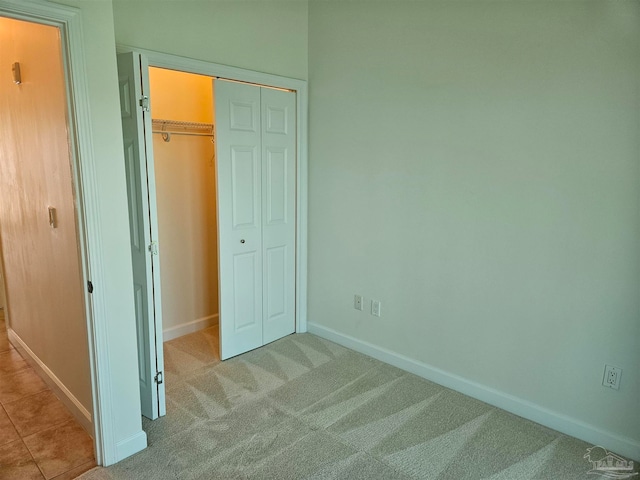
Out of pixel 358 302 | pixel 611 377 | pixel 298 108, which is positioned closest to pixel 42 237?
pixel 298 108

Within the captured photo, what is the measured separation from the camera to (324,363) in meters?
3.26

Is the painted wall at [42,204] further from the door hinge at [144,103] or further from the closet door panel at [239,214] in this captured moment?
the closet door panel at [239,214]

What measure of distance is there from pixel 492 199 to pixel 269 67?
188 cm

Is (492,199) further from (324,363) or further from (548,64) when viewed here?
(324,363)

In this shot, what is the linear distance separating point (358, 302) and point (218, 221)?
1.27 m

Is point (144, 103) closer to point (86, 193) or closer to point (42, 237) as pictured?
point (86, 193)

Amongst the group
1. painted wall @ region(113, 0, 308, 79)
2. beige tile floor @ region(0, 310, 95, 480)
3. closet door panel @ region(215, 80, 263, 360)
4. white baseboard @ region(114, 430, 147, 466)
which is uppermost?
painted wall @ region(113, 0, 308, 79)

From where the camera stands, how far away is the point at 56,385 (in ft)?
9.14

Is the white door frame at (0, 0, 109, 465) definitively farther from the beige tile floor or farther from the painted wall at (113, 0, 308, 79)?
the painted wall at (113, 0, 308, 79)

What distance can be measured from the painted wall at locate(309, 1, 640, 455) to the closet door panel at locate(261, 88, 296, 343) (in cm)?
25

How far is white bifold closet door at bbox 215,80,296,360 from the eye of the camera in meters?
3.06

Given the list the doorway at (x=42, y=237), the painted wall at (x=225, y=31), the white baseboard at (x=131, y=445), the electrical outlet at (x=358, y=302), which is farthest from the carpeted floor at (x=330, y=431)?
the painted wall at (x=225, y=31)

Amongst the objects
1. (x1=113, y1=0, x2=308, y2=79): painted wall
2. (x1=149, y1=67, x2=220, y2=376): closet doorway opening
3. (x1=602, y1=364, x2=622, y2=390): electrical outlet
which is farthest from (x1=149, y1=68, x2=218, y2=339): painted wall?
(x1=602, y1=364, x2=622, y2=390): electrical outlet

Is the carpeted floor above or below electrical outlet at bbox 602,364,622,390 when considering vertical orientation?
below
